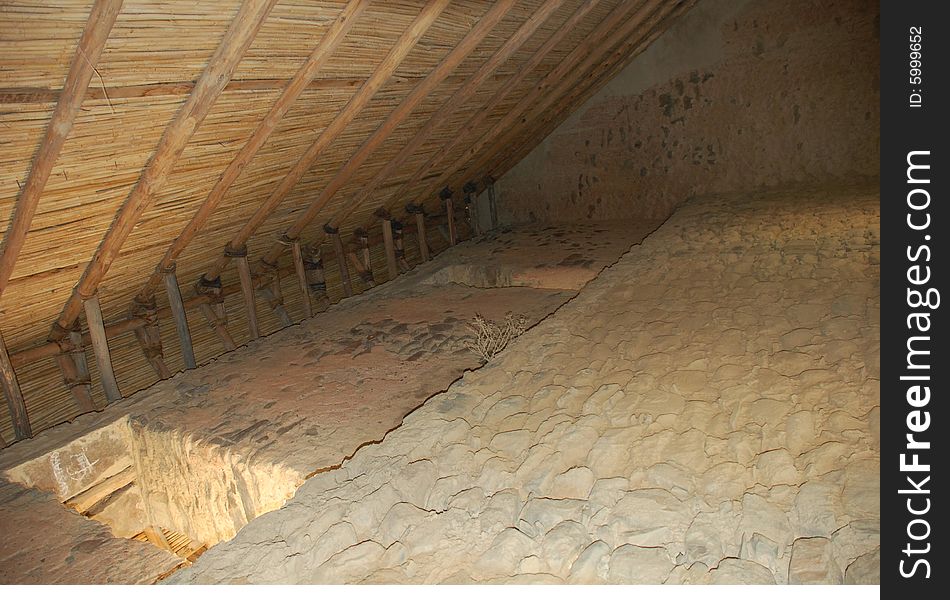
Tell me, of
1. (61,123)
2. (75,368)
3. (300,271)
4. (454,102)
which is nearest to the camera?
(61,123)

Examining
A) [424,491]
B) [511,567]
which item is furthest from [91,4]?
[511,567]

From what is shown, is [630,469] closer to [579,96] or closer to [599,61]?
[599,61]

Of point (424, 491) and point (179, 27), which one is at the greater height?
point (179, 27)

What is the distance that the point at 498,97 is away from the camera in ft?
17.8

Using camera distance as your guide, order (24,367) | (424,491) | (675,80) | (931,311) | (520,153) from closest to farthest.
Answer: (931,311), (424,491), (24,367), (675,80), (520,153)

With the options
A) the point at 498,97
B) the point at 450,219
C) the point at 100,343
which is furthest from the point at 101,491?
the point at 450,219

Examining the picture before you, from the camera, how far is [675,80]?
7199 mm

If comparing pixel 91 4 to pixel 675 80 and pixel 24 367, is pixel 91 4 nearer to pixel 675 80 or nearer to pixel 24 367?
pixel 24 367

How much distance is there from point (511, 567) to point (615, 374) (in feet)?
4.10

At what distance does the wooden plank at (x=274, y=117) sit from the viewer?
10.6 ft

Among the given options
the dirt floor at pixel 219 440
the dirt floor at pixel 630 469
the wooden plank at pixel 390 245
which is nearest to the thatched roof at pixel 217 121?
the wooden plank at pixel 390 245

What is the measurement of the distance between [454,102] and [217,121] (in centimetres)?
210

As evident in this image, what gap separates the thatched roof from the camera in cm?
267

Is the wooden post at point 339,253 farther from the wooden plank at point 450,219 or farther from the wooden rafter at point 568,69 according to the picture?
the wooden plank at point 450,219
